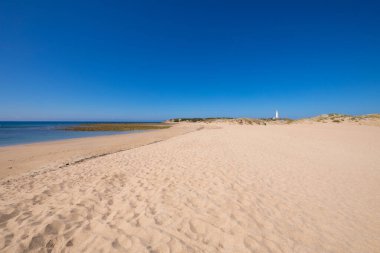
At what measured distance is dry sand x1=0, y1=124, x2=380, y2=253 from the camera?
3.40 m

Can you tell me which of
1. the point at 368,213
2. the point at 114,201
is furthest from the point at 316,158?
the point at 114,201

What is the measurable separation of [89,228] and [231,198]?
3522mm

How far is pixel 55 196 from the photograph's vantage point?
5.27 meters

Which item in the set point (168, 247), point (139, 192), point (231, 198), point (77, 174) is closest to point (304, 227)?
point (231, 198)

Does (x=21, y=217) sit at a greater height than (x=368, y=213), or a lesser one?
greater

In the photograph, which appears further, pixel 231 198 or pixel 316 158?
pixel 316 158

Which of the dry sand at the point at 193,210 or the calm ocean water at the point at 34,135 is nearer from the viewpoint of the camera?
the dry sand at the point at 193,210

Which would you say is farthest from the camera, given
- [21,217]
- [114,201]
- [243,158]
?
→ [243,158]

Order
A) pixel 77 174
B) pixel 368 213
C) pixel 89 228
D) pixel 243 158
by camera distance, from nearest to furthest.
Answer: pixel 89 228
pixel 368 213
pixel 77 174
pixel 243 158

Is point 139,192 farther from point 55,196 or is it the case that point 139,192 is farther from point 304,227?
point 304,227

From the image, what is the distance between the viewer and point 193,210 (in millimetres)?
4512

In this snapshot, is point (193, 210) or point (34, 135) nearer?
point (193, 210)

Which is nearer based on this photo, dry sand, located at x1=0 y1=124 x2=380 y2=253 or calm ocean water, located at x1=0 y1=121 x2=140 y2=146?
dry sand, located at x1=0 y1=124 x2=380 y2=253

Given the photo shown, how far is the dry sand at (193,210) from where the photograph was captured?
3398 millimetres
